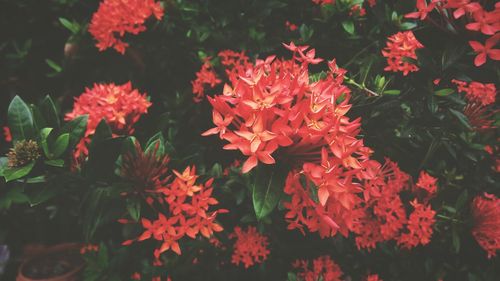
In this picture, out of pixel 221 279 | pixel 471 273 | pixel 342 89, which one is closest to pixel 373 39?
pixel 342 89

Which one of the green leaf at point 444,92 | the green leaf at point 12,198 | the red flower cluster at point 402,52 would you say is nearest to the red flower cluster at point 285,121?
the green leaf at point 444,92

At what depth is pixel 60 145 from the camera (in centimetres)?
126

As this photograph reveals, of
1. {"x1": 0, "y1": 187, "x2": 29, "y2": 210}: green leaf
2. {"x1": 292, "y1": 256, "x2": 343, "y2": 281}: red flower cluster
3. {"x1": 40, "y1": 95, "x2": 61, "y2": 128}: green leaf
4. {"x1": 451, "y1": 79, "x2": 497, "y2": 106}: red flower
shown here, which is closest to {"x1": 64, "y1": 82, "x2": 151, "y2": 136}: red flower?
{"x1": 40, "y1": 95, "x2": 61, "y2": 128}: green leaf

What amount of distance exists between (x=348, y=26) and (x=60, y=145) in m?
1.47

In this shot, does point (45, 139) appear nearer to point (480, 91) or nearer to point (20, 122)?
point (20, 122)

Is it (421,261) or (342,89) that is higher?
(342,89)

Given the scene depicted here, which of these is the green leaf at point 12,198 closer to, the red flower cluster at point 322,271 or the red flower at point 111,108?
the red flower at point 111,108

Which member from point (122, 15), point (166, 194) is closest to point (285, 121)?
point (166, 194)

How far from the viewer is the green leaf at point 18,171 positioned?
3.82 feet

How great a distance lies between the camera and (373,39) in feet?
6.26

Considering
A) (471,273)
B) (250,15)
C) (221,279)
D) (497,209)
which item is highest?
(250,15)

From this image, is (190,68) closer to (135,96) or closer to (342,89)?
(135,96)

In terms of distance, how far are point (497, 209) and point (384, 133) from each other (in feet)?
2.55

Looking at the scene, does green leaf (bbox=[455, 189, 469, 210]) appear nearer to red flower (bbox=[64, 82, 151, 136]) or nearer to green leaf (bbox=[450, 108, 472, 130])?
green leaf (bbox=[450, 108, 472, 130])
